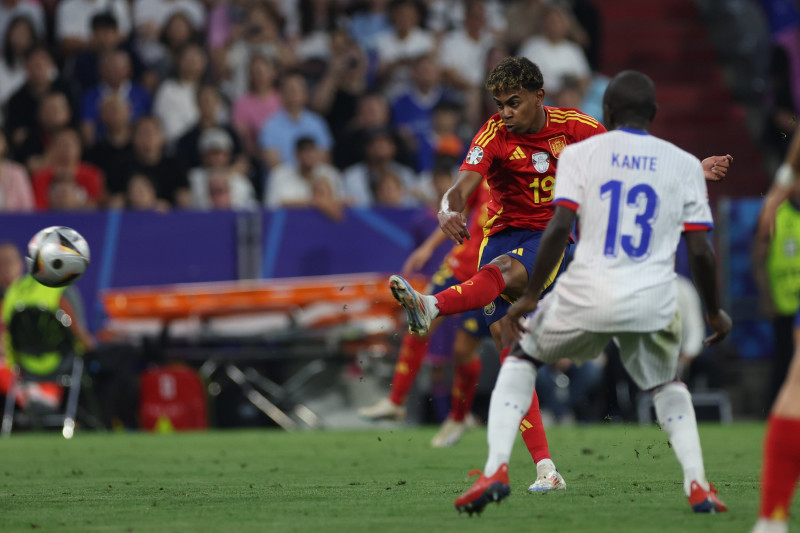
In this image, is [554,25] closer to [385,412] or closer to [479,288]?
[385,412]

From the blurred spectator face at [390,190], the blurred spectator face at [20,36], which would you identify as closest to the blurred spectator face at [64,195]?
the blurred spectator face at [20,36]

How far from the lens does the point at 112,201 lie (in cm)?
1445

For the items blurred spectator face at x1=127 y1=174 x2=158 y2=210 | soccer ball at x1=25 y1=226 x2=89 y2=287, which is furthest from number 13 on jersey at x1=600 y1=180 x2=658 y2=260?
blurred spectator face at x1=127 y1=174 x2=158 y2=210

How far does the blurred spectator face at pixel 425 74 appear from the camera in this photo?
638 inches

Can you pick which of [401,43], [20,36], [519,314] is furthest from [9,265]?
[519,314]

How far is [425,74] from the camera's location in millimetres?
16203

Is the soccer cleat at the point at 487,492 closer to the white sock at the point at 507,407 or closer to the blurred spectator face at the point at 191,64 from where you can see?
the white sock at the point at 507,407

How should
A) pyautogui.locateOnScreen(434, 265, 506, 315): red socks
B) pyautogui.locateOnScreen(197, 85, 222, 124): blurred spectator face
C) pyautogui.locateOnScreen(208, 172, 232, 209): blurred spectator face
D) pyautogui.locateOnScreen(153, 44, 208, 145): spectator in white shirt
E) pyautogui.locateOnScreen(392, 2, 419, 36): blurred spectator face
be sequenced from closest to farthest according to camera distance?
pyautogui.locateOnScreen(434, 265, 506, 315): red socks
pyautogui.locateOnScreen(208, 172, 232, 209): blurred spectator face
pyautogui.locateOnScreen(197, 85, 222, 124): blurred spectator face
pyautogui.locateOnScreen(153, 44, 208, 145): spectator in white shirt
pyautogui.locateOnScreen(392, 2, 419, 36): blurred spectator face

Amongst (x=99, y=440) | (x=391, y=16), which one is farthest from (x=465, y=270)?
(x=391, y=16)

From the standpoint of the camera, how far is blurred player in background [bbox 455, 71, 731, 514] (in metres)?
5.28

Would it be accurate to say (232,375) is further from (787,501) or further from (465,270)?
(787,501)

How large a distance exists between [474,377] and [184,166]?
19.0ft

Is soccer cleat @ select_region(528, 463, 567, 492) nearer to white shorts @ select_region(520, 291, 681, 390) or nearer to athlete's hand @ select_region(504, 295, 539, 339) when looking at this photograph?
white shorts @ select_region(520, 291, 681, 390)

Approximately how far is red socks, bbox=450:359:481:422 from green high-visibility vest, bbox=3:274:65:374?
4.55 meters
